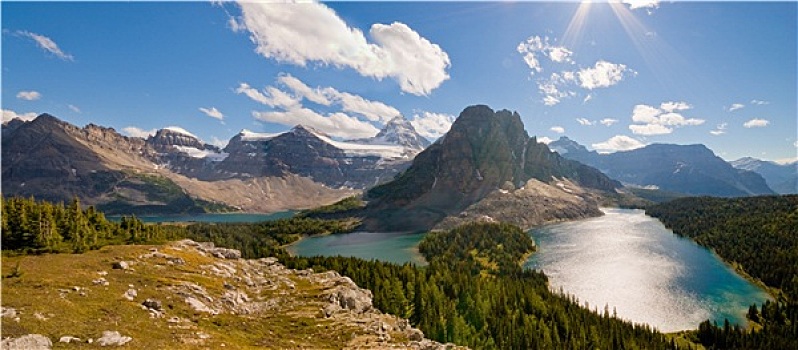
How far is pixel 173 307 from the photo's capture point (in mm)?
51812

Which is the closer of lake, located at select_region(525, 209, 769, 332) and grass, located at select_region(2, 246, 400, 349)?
grass, located at select_region(2, 246, 400, 349)

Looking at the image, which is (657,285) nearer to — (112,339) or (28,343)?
(112,339)

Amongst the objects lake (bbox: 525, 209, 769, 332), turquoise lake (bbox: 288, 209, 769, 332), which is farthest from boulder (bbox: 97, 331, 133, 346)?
lake (bbox: 525, 209, 769, 332)

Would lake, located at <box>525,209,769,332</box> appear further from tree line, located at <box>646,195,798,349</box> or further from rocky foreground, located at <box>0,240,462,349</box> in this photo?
rocky foreground, located at <box>0,240,462,349</box>

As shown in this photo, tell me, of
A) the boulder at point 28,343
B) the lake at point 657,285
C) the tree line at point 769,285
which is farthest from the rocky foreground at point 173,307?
the lake at point 657,285

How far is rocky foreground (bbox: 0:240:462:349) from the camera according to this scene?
3581 centimetres

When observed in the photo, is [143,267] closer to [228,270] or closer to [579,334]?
[228,270]

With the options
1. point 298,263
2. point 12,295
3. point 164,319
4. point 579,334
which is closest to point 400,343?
point 164,319

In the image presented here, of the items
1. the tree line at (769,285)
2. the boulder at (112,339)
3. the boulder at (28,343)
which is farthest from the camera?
the tree line at (769,285)

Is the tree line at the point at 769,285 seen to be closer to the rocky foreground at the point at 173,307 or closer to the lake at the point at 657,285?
the lake at the point at 657,285

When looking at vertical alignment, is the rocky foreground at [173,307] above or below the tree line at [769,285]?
above

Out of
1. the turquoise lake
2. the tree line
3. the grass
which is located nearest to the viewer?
the grass

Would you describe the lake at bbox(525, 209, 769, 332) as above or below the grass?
below

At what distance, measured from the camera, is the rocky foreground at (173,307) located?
3581 cm
